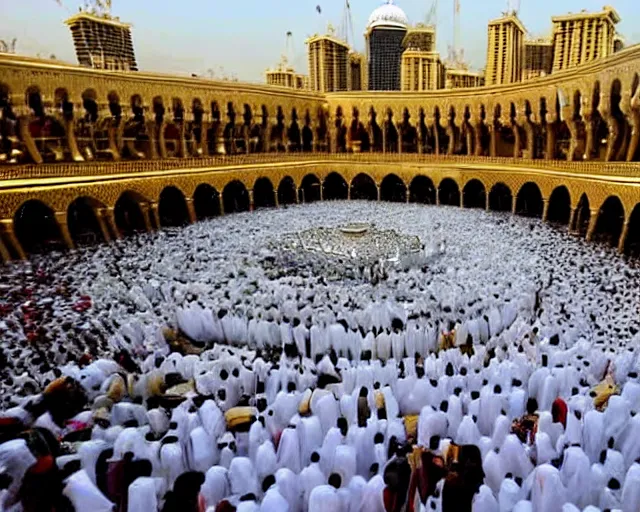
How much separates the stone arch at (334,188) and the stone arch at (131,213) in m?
8.43

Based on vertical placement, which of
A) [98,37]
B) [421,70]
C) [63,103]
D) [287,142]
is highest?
[98,37]

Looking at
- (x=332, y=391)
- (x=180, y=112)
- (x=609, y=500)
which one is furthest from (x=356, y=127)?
(x=609, y=500)

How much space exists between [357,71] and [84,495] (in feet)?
132

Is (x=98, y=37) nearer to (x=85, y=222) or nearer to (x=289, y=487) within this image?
(x=85, y=222)

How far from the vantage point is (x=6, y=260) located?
402 inches

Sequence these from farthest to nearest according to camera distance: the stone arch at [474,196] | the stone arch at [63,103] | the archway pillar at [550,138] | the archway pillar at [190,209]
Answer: the stone arch at [474,196] → the archway pillar at [550,138] → the archway pillar at [190,209] → the stone arch at [63,103]

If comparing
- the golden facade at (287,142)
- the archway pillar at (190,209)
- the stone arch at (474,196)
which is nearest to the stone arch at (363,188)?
the golden facade at (287,142)

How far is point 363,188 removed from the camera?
22.1m

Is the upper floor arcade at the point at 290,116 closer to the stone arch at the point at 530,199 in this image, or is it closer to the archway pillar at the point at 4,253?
the stone arch at the point at 530,199

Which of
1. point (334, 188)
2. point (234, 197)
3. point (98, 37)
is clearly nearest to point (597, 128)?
point (334, 188)

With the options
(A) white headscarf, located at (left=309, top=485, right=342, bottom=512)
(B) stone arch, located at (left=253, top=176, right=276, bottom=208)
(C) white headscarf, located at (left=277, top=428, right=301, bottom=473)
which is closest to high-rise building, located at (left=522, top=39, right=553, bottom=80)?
(B) stone arch, located at (left=253, top=176, right=276, bottom=208)

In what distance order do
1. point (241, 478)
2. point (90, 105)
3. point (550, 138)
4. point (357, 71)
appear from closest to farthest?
point (241, 478) → point (90, 105) → point (550, 138) → point (357, 71)

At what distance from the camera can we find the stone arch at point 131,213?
13.5 m

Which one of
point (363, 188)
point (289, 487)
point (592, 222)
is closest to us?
point (289, 487)
